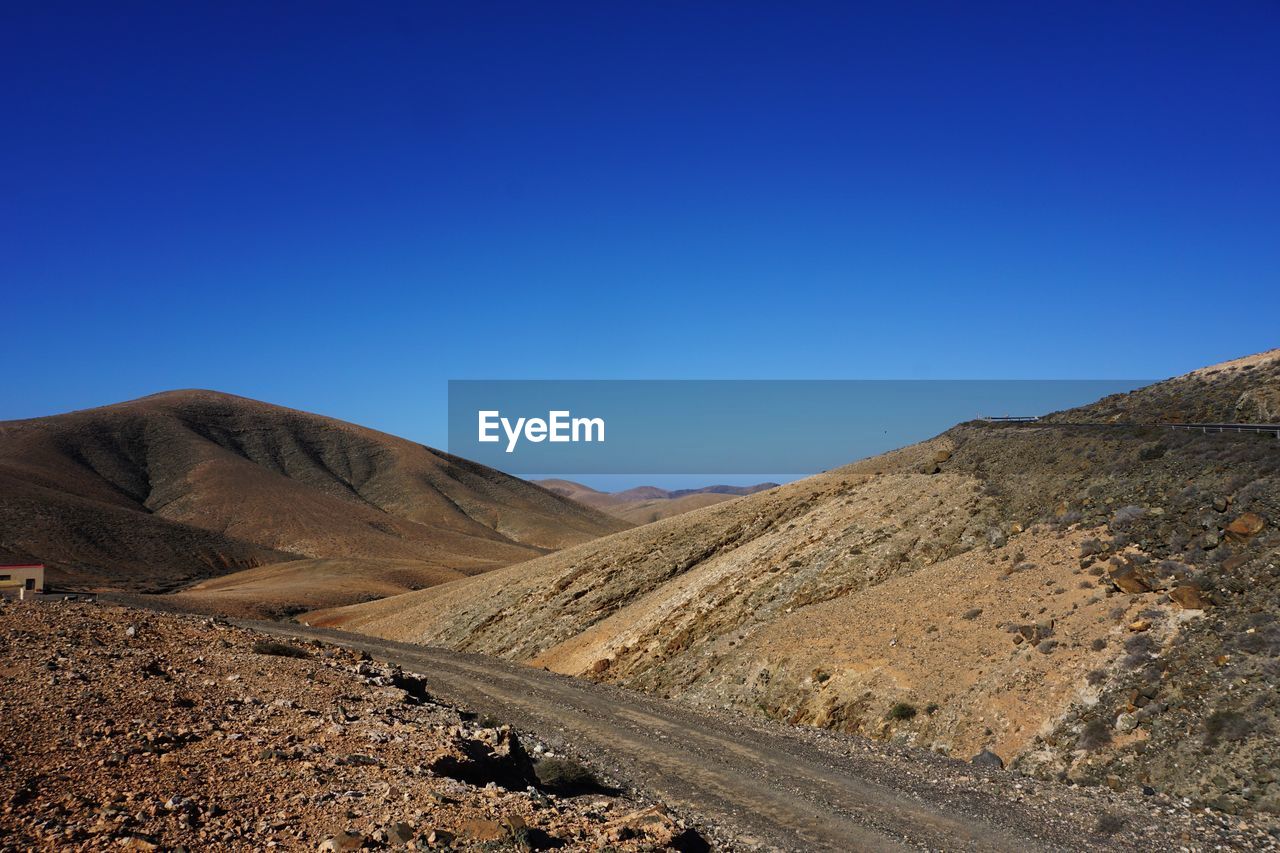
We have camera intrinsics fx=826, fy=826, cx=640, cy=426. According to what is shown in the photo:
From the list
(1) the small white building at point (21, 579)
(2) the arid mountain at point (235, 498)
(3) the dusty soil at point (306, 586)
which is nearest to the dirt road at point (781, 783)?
(1) the small white building at point (21, 579)

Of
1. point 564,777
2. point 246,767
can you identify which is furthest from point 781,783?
point 246,767

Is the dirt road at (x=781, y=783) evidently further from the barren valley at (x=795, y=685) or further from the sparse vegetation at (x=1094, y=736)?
the sparse vegetation at (x=1094, y=736)

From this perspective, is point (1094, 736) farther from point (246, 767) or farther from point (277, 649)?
point (277, 649)

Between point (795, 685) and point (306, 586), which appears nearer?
point (795, 685)

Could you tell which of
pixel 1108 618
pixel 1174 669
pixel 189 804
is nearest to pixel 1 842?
pixel 189 804

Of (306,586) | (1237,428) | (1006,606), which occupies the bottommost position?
(306,586)

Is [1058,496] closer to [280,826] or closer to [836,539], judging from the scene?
[836,539]
